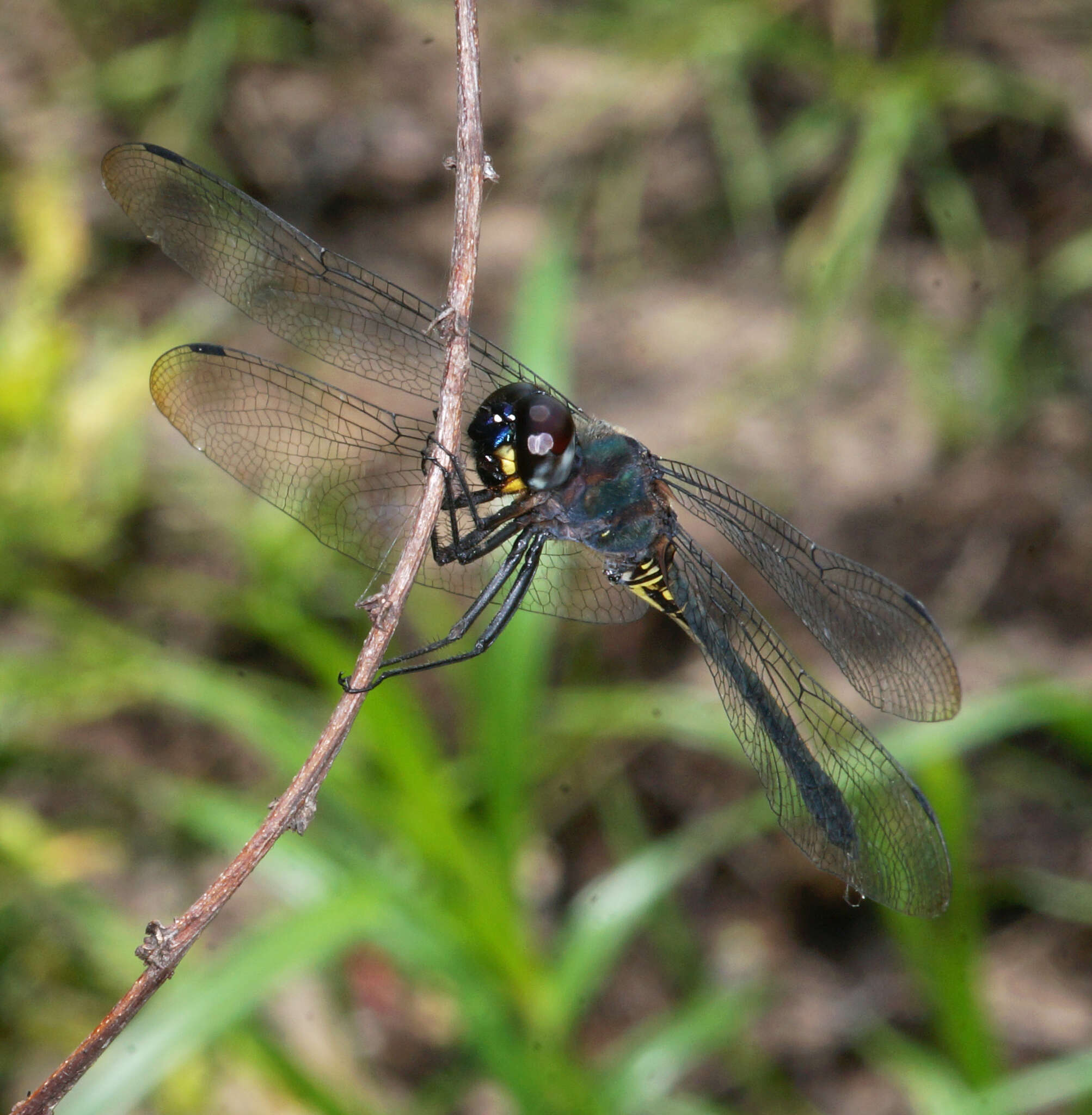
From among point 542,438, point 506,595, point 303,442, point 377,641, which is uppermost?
point 303,442

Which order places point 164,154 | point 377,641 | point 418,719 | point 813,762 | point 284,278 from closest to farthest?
point 377,641
point 164,154
point 284,278
point 813,762
point 418,719

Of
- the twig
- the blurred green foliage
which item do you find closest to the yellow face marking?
the twig

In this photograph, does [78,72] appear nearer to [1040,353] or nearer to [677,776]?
[677,776]

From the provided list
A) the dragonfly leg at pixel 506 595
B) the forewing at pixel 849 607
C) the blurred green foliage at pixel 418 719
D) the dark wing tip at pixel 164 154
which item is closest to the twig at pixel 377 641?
the dragonfly leg at pixel 506 595

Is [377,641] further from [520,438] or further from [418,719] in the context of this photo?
[418,719]

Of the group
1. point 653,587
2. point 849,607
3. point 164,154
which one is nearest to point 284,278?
point 164,154

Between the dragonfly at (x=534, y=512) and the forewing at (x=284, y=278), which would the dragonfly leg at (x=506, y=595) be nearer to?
the dragonfly at (x=534, y=512)

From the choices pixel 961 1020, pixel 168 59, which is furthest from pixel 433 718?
pixel 168 59

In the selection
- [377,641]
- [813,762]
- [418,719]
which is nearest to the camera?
[377,641]
